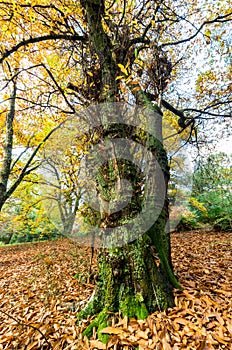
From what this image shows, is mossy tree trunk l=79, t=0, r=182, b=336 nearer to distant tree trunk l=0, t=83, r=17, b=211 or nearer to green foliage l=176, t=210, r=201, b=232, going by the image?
distant tree trunk l=0, t=83, r=17, b=211

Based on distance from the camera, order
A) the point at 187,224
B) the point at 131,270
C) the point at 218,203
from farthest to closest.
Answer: the point at 187,224, the point at 218,203, the point at 131,270

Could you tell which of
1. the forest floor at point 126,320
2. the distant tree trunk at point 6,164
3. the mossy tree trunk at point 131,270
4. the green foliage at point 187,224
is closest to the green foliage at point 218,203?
the green foliage at point 187,224

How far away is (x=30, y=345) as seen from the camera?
1634mm

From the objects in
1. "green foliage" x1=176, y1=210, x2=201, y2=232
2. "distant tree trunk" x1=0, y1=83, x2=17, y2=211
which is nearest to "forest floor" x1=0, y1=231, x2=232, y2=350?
"distant tree trunk" x1=0, y1=83, x2=17, y2=211

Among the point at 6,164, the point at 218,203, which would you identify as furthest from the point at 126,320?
the point at 218,203

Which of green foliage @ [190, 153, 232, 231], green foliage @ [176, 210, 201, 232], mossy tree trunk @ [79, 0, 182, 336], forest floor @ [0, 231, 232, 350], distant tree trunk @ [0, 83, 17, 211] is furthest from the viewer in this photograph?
green foliage @ [176, 210, 201, 232]

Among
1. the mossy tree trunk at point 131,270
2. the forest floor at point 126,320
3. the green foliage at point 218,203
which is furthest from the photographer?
the green foliage at point 218,203

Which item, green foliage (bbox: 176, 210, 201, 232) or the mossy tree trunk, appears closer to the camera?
the mossy tree trunk

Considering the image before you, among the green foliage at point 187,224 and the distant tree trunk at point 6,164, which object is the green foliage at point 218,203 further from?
the distant tree trunk at point 6,164

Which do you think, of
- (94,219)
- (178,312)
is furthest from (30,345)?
(94,219)

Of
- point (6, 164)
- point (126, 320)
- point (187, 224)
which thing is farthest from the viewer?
point (187, 224)

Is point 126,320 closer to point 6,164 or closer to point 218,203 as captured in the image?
point 6,164

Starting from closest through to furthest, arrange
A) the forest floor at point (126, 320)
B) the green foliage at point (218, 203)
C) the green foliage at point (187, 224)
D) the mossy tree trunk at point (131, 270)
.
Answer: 1. the forest floor at point (126, 320)
2. the mossy tree trunk at point (131, 270)
3. the green foliage at point (218, 203)
4. the green foliage at point (187, 224)

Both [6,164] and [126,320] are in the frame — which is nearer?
[126,320]
